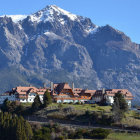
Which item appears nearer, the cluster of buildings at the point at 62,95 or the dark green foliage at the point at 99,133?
the dark green foliage at the point at 99,133

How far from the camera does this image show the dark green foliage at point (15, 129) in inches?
4117

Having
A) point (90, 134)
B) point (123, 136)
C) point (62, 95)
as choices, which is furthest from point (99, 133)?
point (62, 95)

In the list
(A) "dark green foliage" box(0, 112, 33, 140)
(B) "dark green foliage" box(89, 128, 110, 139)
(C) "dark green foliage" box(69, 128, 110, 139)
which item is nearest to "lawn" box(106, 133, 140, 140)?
(B) "dark green foliage" box(89, 128, 110, 139)

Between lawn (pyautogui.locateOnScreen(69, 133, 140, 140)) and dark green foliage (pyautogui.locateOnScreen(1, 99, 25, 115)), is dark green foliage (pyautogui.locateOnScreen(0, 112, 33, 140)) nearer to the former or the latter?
lawn (pyautogui.locateOnScreen(69, 133, 140, 140))

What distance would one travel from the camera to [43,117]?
12838cm

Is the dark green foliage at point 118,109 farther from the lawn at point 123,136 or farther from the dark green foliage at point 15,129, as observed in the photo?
the dark green foliage at point 15,129

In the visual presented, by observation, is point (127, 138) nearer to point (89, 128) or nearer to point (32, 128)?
point (89, 128)

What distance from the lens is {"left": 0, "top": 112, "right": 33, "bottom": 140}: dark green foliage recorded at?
10457cm

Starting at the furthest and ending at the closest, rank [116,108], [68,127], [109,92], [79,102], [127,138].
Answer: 1. [109,92]
2. [79,102]
3. [116,108]
4. [68,127]
5. [127,138]

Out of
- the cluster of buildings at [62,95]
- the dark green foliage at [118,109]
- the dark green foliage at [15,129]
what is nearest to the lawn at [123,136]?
the dark green foliage at [118,109]

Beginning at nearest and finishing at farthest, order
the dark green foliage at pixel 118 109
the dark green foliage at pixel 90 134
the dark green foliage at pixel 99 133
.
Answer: the dark green foliage at pixel 99 133 → the dark green foliage at pixel 90 134 → the dark green foliage at pixel 118 109

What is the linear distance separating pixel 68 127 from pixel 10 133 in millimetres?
16486

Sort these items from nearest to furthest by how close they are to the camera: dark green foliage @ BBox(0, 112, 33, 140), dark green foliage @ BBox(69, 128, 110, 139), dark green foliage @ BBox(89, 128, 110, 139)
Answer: dark green foliage @ BBox(0, 112, 33, 140)
dark green foliage @ BBox(89, 128, 110, 139)
dark green foliage @ BBox(69, 128, 110, 139)

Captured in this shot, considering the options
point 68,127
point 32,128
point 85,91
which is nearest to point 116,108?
point 68,127
